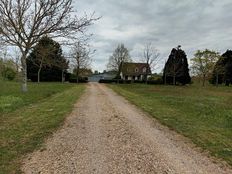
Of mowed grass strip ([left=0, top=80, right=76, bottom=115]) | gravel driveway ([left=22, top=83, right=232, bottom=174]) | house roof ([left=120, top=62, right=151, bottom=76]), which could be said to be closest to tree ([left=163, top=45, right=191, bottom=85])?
house roof ([left=120, top=62, right=151, bottom=76])

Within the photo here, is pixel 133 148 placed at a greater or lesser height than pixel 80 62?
lesser

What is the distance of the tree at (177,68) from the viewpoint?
66312 millimetres

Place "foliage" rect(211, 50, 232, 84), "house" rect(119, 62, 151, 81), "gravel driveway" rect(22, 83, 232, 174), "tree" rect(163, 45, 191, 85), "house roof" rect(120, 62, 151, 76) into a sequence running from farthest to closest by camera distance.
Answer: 1. "house" rect(119, 62, 151, 81)
2. "house roof" rect(120, 62, 151, 76)
3. "foliage" rect(211, 50, 232, 84)
4. "tree" rect(163, 45, 191, 85)
5. "gravel driveway" rect(22, 83, 232, 174)

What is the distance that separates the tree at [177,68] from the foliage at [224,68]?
7.83 m

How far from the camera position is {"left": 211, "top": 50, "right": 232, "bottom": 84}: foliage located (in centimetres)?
6775

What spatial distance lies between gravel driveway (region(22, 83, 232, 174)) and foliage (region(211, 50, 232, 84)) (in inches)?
2527

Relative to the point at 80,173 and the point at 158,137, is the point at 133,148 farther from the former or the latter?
the point at 80,173

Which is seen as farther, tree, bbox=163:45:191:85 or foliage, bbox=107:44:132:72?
foliage, bbox=107:44:132:72

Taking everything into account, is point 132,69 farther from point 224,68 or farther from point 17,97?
point 17,97

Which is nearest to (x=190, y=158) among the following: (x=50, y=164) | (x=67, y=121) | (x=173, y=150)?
(x=173, y=150)

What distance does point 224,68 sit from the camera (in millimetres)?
67875

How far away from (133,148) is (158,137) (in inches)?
60.0

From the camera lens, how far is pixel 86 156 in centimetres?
591

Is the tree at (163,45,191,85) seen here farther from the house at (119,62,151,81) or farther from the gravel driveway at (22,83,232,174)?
the gravel driveway at (22,83,232,174)
